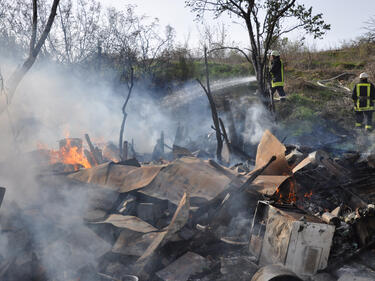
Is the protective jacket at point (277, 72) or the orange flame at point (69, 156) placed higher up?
the protective jacket at point (277, 72)

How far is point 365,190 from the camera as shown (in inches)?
204

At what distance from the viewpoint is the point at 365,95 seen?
30.5ft

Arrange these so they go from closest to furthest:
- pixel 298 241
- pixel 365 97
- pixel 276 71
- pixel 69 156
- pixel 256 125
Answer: pixel 298 241 < pixel 69 156 < pixel 276 71 < pixel 365 97 < pixel 256 125

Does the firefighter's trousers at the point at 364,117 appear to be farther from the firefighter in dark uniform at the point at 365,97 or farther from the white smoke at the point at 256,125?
the white smoke at the point at 256,125

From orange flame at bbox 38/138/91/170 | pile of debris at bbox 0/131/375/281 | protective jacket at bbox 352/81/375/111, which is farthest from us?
protective jacket at bbox 352/81/375/111

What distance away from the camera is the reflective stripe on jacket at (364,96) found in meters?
9.22

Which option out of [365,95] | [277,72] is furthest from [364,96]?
[277,72]

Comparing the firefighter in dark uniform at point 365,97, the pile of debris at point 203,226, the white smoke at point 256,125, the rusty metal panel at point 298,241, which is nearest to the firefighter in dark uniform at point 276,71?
the white smoke at point 256,125

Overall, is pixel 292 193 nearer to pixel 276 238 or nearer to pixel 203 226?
pixel 203 226

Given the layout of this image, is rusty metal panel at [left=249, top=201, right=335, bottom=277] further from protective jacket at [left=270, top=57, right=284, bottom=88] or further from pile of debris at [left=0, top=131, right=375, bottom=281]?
protective jacket at [left=270, top=57, right=284, bottom=88]

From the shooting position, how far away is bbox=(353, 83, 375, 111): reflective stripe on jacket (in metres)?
9.22

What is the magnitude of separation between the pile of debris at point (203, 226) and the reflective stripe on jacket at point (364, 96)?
4929 mm

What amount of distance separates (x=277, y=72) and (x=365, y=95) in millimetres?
2894

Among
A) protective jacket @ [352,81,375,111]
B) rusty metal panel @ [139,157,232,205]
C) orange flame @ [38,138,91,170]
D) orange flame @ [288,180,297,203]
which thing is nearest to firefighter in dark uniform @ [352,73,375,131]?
protective jacket @ [352,81,375,111]
